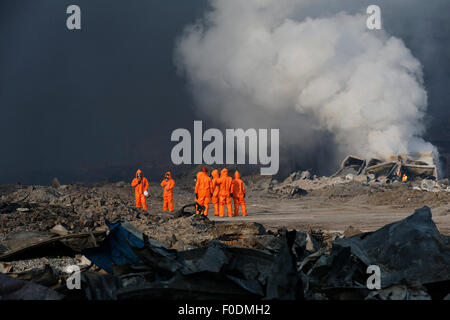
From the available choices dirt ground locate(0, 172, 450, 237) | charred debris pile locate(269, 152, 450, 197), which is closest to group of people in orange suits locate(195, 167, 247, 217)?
dirt ground locate(0, 172, 450, 237)

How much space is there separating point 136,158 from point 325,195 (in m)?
21.8

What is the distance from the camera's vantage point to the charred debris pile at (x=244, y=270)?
2.52 m

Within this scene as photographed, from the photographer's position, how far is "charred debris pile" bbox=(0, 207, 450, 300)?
252 cm

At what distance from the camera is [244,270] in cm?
303

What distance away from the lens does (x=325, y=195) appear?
958 inches

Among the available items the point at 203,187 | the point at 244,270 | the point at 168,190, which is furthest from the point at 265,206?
the point at 244,270

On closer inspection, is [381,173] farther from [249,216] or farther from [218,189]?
[218,189]

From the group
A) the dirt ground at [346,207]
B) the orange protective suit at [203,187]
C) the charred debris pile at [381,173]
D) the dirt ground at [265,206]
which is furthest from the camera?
the charred debris pile at [381,173]

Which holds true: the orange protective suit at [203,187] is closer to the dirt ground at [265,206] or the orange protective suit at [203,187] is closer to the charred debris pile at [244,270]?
the dirt ground at [265,206]

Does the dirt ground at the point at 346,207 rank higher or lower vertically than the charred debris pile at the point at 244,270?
lower

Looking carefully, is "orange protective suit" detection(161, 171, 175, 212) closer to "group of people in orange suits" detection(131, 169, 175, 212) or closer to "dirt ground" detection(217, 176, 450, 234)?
"group of people in orange suits" detection(131, 169, 175, 212)

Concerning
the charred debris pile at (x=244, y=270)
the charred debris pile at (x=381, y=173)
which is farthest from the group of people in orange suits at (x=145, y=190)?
the charred debris pile at (x=381, y=173)
